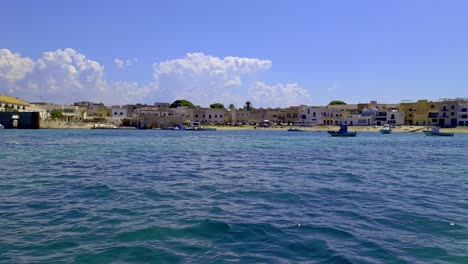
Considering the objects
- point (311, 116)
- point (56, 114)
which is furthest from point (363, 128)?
point (56, 114)

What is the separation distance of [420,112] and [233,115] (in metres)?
54.3

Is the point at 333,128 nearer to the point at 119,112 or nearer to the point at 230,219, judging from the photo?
the point at 119,112

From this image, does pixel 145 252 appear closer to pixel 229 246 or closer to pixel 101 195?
pixel 229 246

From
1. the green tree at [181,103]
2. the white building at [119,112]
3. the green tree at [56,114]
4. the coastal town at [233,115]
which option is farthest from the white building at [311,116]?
the green tree at [56,114]

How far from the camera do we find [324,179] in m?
19.1

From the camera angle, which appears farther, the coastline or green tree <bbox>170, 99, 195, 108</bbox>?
green tree <bbox>170, 99, 195, 108</bbox>

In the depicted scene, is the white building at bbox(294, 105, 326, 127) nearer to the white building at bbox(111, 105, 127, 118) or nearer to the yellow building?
the yellow building

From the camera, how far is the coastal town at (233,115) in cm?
10994

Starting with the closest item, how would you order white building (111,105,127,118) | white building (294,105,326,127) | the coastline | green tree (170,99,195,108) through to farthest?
the coastline < white building (294,105,326,127) < white building (111,105,127,118) < green tree (170,99,195,108)

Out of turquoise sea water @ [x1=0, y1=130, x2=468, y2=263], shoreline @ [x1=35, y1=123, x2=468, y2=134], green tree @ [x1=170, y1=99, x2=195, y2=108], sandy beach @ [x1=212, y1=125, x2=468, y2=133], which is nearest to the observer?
turquoise sea water @ [x1=0, y1=130, x2=468, y2=263]

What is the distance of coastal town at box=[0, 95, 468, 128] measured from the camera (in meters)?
110

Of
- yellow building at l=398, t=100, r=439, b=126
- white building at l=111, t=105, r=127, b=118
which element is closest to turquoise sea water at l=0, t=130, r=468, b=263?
yellow building at l=398, t=100, r=439, b=126

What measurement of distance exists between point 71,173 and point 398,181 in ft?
48.9

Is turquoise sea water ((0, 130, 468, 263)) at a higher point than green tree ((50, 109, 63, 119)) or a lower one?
lower
